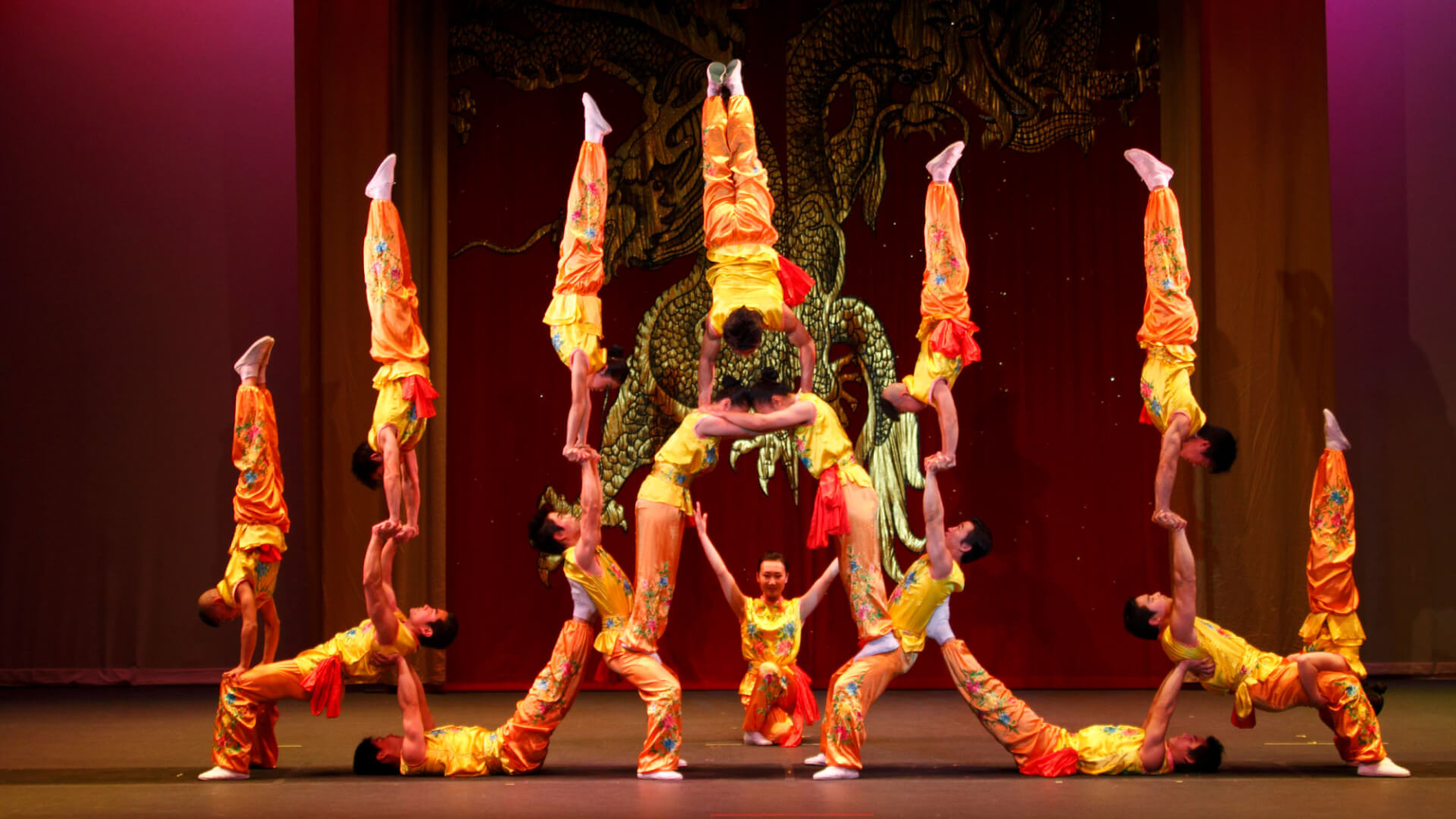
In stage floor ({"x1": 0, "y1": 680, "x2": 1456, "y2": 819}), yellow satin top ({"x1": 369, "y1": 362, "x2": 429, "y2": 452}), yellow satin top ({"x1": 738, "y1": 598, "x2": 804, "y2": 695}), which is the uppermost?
yellow satin top ({"x1": 369, "y1": 362, "x2": 429, "y2": 452})

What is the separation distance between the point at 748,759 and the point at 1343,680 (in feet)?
6.64

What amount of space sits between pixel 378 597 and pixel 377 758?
1.77 feet

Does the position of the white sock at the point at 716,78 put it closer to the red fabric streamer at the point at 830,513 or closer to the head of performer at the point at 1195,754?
the red fabric streamer at the point at 830,513

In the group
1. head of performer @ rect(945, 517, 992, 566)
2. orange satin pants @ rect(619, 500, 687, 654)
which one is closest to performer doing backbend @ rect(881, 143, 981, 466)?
head of performer @ rect(945, 517, 992, 566)

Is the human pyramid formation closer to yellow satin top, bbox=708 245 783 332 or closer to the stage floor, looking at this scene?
yellow satin top, bbox=708 245 783 332

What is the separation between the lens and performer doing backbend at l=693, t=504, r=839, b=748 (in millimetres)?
5406

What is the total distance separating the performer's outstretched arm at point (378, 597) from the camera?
476 centimetres

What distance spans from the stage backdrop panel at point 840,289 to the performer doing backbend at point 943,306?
1465 mm

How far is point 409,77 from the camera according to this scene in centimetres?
719

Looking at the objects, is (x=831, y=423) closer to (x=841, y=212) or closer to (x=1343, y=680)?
(x=1343, y=680)

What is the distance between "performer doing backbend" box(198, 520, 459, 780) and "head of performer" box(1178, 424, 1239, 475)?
9.47 ft

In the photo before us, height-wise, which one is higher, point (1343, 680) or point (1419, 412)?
point (1419, 412)

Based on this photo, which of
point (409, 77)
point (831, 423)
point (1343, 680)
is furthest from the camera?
point (409, 77)

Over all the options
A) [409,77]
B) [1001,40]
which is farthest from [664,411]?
[1001,40]
